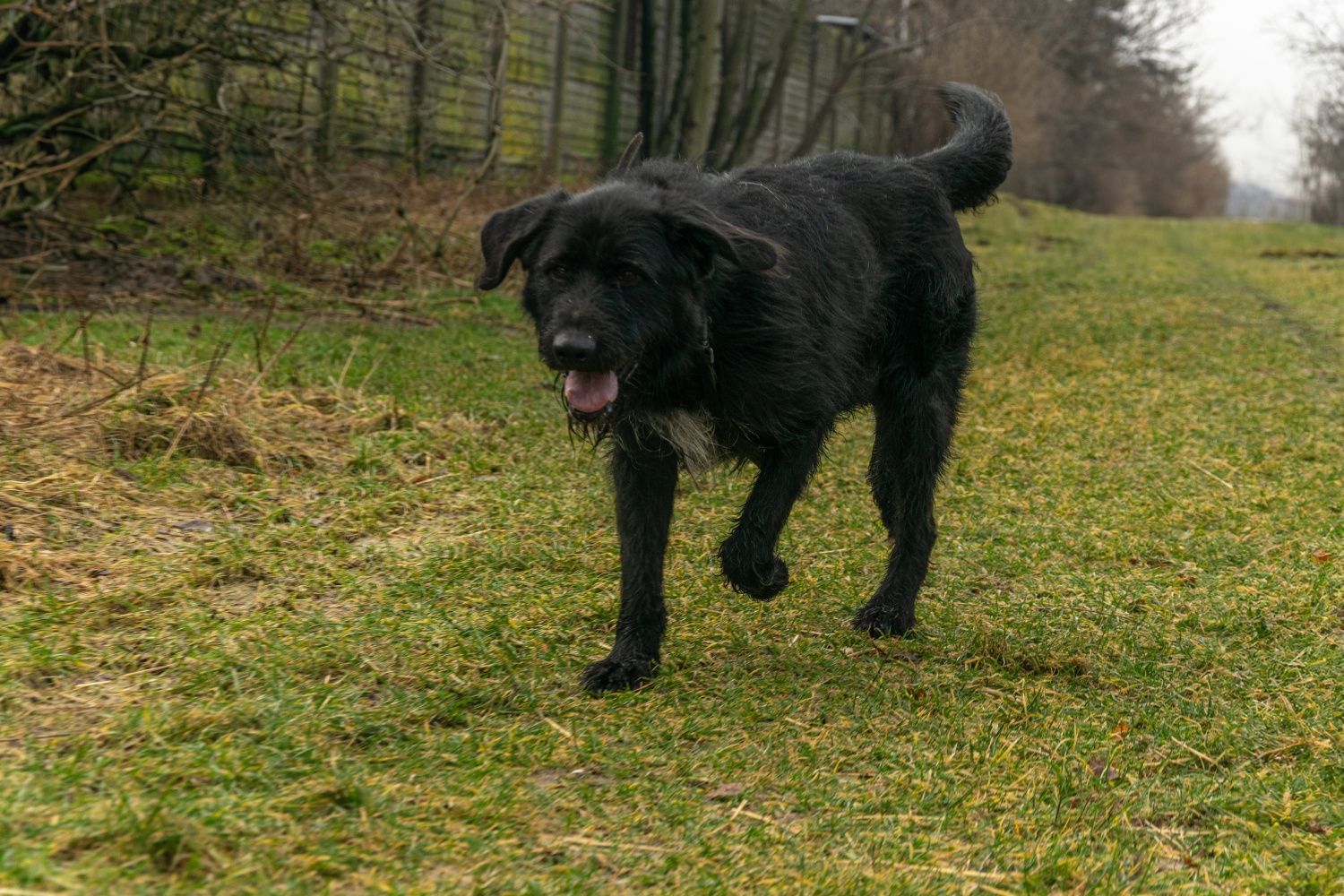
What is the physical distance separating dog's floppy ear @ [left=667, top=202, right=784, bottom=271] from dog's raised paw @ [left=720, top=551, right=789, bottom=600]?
865 mm

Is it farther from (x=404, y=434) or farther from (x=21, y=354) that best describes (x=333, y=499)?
(x=21, y=354)

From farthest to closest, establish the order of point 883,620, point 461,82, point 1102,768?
point 461,82 < point 883,620 < point 1102,768

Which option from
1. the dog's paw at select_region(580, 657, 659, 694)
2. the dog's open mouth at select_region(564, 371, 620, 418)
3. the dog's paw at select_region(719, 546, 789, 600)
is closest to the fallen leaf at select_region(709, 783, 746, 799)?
the dog's paw at select_region(580, 657, 659, 694)

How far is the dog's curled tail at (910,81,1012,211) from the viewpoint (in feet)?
15.7

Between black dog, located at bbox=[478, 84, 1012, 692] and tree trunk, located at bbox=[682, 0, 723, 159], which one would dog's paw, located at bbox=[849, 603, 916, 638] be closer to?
black dog, located at bbox=[478, 84, 1012, 692]

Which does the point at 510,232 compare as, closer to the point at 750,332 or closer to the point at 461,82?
the point at 750,332

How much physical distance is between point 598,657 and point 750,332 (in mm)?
1054

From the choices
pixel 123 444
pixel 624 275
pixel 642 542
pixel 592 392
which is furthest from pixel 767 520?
pixel 123 444

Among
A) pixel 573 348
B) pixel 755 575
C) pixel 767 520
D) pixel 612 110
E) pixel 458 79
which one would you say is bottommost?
pixel 755 575

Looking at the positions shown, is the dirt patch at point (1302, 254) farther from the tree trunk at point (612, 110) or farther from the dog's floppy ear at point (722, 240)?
the dog's floppy ear at point (722, 240)

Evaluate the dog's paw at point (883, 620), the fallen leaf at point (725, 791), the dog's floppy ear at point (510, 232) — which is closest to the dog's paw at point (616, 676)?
the fallen leaf at point (725, 791)

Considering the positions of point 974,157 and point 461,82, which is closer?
point 974,157

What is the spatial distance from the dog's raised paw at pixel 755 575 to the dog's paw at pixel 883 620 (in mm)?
470

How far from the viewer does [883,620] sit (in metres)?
4.17
